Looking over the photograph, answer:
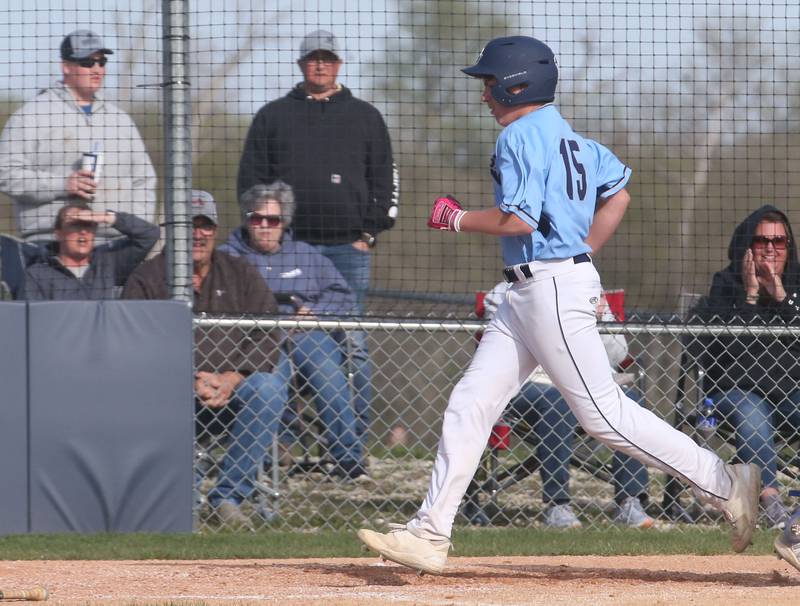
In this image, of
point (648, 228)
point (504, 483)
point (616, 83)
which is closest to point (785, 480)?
point (504, 483)

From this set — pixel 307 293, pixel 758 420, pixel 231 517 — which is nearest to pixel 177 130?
pixel 307 293

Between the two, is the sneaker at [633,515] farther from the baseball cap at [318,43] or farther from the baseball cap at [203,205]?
the baseball cap at [318,43]

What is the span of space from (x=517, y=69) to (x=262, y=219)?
2.69 m

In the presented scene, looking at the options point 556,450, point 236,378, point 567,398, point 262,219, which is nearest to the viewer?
point 567,398

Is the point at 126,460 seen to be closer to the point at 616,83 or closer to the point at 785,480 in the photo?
the point at 616,83

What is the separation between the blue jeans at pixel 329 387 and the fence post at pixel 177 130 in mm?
862

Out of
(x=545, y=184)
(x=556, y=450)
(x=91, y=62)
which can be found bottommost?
(x=556, y=450)

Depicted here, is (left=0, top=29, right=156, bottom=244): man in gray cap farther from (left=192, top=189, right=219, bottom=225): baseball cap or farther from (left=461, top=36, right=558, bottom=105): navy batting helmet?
(left=461, top=36, right=558, bottom=105): navy batting helmet

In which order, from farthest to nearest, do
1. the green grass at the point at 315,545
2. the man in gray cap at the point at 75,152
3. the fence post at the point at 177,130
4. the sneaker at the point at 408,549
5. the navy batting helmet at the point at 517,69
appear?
the man in gray cap at the point at 75,152
the fence post at the point at 177,130
the green grass at the point at 315,545
the navy batting helmet at the point at 517,69
the sneaker at the point at 408,549

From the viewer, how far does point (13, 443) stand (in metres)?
5.89

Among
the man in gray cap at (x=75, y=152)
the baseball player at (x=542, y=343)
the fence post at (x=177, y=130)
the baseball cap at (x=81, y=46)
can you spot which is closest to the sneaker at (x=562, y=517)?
the baseball player at (x=542, y=343)

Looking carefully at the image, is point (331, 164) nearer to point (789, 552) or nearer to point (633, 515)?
point (633, 515)

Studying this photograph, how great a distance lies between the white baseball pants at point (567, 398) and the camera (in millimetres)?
4328

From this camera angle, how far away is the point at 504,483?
6.83m
